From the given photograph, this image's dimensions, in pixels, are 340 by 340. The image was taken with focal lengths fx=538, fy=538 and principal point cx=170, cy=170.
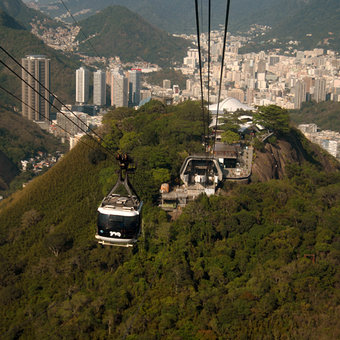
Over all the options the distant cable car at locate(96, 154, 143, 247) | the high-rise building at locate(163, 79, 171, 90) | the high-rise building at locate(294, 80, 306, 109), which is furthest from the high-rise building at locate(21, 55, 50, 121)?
the distant cable car at locate(96, 154, 143, 247)

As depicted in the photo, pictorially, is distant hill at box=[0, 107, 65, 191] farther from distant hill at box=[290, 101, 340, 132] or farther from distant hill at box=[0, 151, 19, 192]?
distant hill at box=[290, 101, 340, 132]

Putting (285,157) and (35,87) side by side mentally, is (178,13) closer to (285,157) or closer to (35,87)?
(35,87)

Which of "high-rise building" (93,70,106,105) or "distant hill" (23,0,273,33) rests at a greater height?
"distant hill" (23,0,273,33)

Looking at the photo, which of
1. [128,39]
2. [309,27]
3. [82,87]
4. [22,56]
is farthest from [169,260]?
[309,27]

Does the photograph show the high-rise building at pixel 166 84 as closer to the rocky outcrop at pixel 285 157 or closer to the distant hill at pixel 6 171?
the distant hill at pixel 6 171

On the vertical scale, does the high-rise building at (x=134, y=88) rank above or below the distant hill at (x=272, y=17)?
below

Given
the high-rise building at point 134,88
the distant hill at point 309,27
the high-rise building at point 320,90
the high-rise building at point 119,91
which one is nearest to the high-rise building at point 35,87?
the high-rise building at point 119,91

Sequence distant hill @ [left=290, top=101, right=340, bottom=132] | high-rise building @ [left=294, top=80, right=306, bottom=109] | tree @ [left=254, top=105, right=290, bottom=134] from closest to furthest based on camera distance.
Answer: tree @ [left=254, top=105, right=290, bottom=134], distant hill @ [left=290, top=101, right=340, bottom=132], high-rise building @ [left=294, top=80, right=306, bottom=109]
